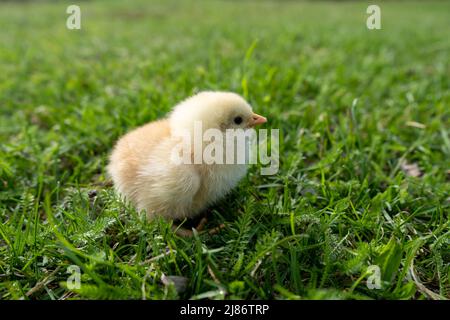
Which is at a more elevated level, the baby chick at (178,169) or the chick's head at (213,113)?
the chick's head at (213,113)

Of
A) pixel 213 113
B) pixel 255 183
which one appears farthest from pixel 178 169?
pixel 255 183

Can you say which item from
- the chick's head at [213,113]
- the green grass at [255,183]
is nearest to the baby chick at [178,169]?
the chick's head at [213,113]

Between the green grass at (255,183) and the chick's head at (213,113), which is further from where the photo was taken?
the chick's head at (213,113)

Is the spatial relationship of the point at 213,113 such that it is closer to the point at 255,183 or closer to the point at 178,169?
the point at 178,169

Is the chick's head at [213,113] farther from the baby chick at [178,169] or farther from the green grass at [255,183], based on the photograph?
the green grass at [255,183]

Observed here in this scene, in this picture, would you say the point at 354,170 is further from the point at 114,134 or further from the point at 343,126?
the point at 114,134
